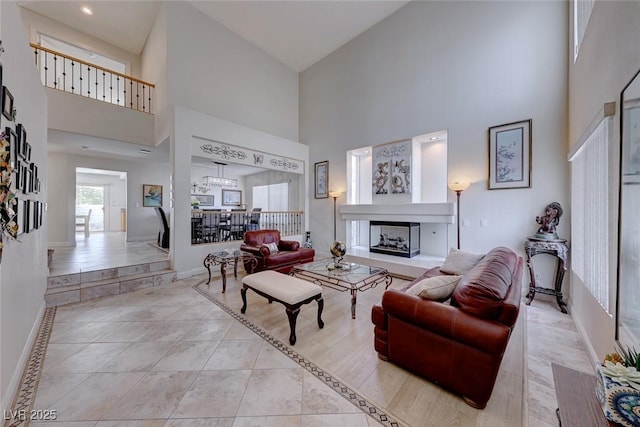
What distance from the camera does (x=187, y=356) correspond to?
219 cm

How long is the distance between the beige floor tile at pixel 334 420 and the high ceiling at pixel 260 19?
271 inches

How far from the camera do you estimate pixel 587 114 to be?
241 cm

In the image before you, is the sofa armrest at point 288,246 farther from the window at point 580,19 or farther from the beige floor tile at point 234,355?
the window at point 580,19

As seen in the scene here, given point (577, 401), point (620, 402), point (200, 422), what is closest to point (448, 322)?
point (577, 401)

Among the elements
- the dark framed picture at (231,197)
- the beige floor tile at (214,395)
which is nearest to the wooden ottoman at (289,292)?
the beige floor tile at (214,395)

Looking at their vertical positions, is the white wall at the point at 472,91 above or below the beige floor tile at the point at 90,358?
above

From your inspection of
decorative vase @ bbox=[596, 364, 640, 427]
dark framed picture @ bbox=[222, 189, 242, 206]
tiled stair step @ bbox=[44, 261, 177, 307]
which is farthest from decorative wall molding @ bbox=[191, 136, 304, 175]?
decorative vase @ bbox=[596, 364, 640, 427]

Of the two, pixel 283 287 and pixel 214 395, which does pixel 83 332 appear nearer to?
pixel 214 395

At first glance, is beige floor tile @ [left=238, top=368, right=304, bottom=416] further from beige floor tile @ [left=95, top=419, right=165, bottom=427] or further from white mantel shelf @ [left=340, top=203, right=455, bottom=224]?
white mantel shelf @ [left=340, top=203, right=455, bottom=224]

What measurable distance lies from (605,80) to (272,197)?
8.55m

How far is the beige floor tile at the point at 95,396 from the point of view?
5.13ft

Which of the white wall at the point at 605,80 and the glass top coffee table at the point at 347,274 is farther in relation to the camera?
the glass top coffee table at the point at 347,274

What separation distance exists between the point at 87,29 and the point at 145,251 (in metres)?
5.65

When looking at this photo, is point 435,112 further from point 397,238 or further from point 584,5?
point 397,238
